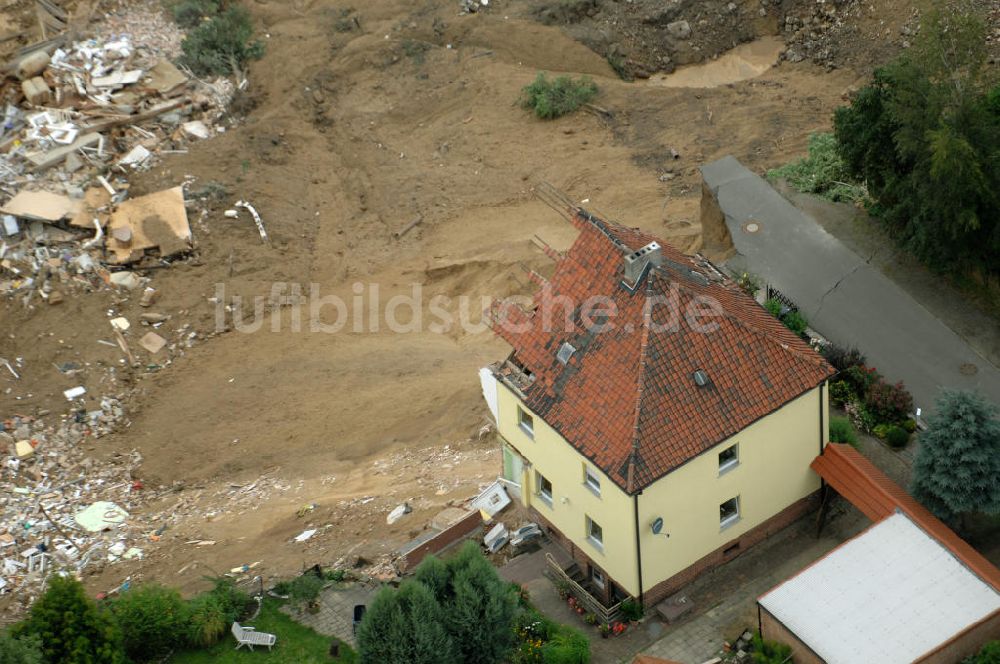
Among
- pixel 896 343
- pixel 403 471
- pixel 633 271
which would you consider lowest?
pixel 403 471

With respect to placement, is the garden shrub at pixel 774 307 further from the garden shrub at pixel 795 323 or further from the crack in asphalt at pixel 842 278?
the crack in asphalt at pixel 842 278

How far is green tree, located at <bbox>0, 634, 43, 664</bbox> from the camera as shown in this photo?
21.3m

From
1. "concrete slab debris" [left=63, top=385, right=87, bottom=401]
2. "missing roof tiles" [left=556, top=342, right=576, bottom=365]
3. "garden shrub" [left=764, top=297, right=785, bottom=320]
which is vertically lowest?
"concrete slab debris" [left=63, top=385, right=87, bottom=401]

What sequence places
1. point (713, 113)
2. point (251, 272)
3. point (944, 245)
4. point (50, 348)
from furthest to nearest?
point (713, 113)
point (251, 272)
point (50, 348)
point (944, 245)

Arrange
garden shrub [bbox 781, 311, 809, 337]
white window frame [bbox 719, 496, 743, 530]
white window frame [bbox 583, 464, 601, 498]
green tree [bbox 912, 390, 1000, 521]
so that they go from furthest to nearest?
garden shrub [bbox 781, 311, 809, 337], white window frame [bbox 719, 496, 743, 530], white window frame [bbox 583, 464, 601, 498], green tree [bbox 912, 390, 1000, 521]

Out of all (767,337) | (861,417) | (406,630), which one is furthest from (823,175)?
(406,630)

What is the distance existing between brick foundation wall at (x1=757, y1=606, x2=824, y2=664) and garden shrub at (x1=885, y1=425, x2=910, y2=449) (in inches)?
282

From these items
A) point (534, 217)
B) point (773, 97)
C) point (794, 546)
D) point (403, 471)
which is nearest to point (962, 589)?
point (794, 546)

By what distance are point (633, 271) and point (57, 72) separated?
98.8ft

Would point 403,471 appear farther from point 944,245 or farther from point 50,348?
point 944,245

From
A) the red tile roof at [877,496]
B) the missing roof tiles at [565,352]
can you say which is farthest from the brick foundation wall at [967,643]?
the missing roof tiles at [565,352]

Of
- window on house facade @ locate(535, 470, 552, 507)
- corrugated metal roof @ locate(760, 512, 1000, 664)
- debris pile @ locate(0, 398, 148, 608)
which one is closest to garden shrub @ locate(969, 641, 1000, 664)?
corrugated metal roof @ locate(760, 512, 1000, 664)

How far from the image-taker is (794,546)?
87.5 ft

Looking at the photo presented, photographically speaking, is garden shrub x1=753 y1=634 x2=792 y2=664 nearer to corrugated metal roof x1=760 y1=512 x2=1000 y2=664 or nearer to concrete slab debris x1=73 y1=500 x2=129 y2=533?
corrugated metal roof x1=760 y1=512 x2=1000 y2=664
